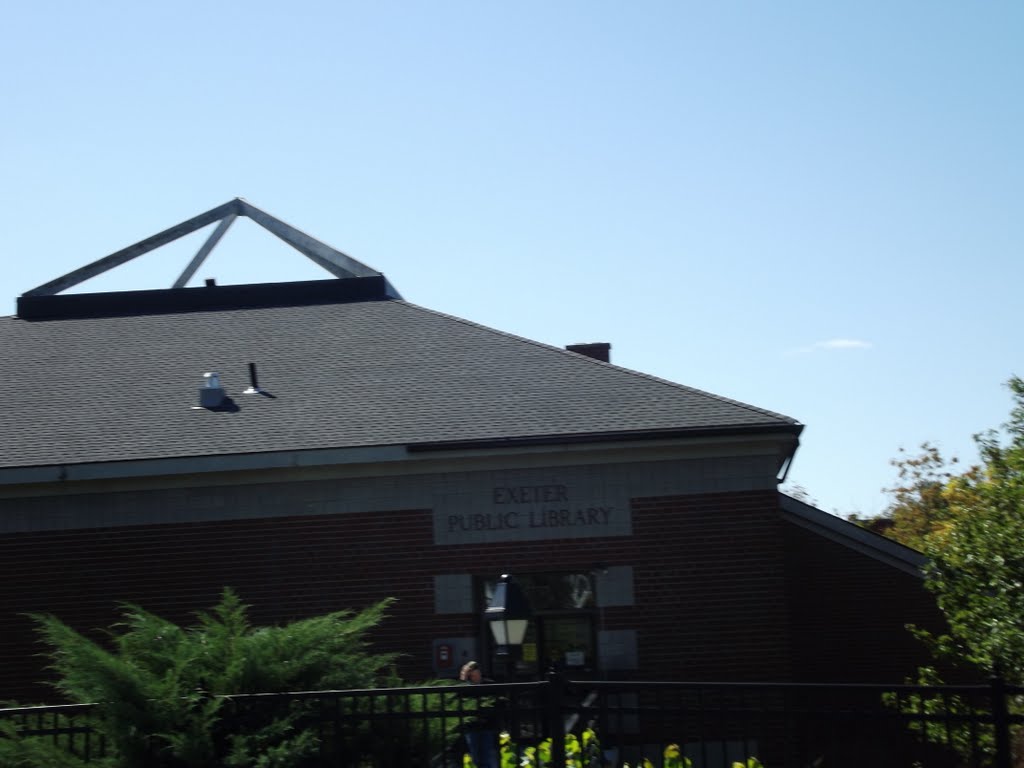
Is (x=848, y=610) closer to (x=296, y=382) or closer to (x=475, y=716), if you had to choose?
(x=296, y=382)

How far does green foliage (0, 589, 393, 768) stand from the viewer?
303 inches

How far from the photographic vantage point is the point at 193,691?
798 cm

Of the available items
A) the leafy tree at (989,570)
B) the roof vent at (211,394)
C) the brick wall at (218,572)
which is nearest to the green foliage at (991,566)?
the leafy tree at (989,570)

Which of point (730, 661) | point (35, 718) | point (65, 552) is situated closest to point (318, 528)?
point (65, 552)

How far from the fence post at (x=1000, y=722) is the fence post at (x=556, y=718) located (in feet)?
8.34

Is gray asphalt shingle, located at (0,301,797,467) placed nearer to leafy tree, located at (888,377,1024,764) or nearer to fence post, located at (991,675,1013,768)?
leafy tree, located at (888,377,1024,764)

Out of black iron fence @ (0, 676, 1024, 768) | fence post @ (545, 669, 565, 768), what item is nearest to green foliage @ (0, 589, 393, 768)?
black iron fence @ (0, 676, 1024, 768)

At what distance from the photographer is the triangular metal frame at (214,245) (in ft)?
68.6

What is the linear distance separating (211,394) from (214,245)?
681 centimetres

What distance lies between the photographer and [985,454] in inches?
529

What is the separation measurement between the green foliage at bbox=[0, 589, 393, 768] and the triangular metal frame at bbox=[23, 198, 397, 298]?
40.8 feet

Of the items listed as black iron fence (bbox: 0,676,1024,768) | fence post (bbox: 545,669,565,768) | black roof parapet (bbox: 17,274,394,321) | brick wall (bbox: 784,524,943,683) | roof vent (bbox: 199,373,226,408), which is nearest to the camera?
black iron fence (bbox: 0,676,1024,768)

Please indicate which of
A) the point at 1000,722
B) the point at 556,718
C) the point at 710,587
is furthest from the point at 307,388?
the point at 1000,722

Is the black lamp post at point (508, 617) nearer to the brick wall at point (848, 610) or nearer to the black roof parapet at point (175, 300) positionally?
the brick wall at point (848, 610)
